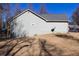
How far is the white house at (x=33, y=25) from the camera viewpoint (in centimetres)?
553

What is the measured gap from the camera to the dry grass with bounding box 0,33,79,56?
5445mm

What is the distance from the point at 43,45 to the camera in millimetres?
5547

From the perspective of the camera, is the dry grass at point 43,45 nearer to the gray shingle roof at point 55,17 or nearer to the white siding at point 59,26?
the white siding at point 59,26

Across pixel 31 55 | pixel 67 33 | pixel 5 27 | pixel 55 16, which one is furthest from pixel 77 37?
pixel 5 27

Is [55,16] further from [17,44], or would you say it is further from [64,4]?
[17,44]

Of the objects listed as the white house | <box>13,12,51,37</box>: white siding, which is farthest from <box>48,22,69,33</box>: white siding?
<box>13,12,51,37</box>: white siding

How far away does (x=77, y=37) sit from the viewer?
5.63m

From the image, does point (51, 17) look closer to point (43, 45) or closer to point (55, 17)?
point (55, 17)

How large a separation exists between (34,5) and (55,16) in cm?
44

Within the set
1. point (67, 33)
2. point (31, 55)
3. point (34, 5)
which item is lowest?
point (31, 55)

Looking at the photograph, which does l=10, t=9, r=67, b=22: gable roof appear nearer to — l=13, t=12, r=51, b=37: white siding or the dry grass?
l=13, t=12, r=51, b=37: white siding

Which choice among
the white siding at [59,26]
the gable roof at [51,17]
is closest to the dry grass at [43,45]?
the white siding at [59,26]

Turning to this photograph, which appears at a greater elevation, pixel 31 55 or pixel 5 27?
pixel 5 27

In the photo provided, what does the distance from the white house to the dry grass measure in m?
0.09
